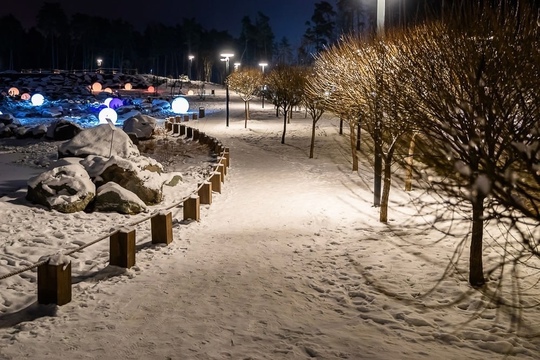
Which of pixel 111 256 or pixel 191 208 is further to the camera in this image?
pixel 191 208

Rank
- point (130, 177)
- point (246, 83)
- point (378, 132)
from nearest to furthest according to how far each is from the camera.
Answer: point (378, 132) < point (130, 177) < point (246, 83)

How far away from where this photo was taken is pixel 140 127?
2666 centimetres

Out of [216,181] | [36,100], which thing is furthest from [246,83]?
[36,100]

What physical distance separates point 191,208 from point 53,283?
5051mm

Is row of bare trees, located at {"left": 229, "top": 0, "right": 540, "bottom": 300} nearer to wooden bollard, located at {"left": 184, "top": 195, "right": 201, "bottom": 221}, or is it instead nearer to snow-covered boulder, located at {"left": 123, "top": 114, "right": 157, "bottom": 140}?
wooden bollard, located at {"left": 184, "top": 195, "right": 201, "bottom": 221}

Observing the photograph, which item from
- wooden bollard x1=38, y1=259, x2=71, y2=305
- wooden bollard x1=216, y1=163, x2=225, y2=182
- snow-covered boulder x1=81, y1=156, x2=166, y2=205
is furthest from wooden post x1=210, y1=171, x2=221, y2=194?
wooden bollard x1=38, y1=259, x2=71, y2=305

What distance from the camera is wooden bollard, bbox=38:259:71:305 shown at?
6.61 metres

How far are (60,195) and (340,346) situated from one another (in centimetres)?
871

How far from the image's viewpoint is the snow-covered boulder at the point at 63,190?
38.7 ft

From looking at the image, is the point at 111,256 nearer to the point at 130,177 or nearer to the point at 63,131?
the point at 130,177

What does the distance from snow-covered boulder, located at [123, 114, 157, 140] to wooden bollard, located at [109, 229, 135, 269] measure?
18.5 metres

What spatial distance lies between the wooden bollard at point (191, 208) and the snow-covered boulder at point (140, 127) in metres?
15.4

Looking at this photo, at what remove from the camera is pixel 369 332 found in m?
5.99

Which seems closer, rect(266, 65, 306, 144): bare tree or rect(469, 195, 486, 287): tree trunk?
rect(469, 195, 486, 287): tree trunk
